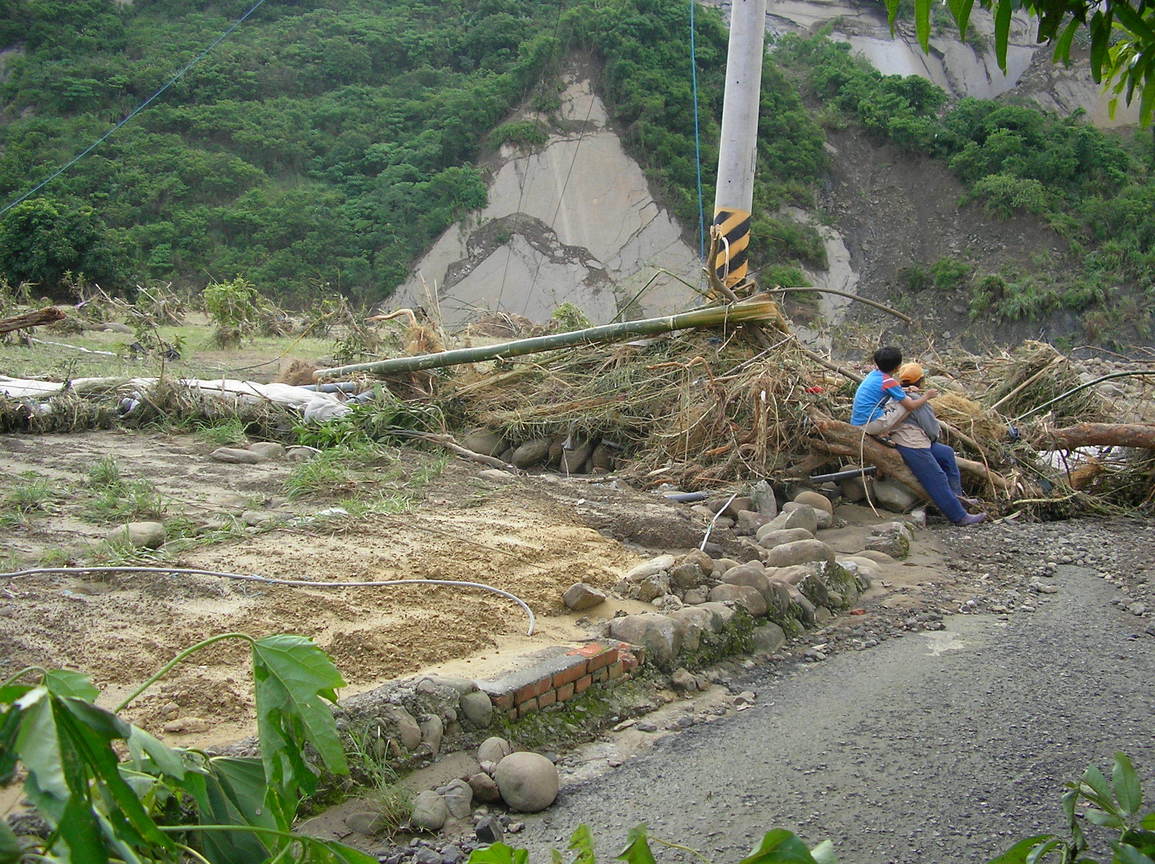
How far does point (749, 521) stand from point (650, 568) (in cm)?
149

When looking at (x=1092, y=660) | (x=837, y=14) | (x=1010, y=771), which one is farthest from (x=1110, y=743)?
(x=837, y=14)

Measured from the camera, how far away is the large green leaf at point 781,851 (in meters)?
1.08

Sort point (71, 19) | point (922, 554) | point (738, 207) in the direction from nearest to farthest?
point (922, 554) → point (738, 207) → point (71, 19)

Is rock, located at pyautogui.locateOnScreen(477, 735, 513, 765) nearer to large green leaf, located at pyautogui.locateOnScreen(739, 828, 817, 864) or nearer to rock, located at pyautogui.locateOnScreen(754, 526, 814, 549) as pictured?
large green leaf, located at pyautogui.locateOnScreen(739, 828, 817, 864)

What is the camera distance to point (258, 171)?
25.3 metres

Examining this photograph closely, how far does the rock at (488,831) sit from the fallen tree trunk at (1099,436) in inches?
212

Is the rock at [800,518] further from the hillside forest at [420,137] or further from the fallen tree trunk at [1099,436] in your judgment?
the hillside forest at [420,137]

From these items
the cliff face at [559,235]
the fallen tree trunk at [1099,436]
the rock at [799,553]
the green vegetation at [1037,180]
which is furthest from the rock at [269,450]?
the green vegetation at [1037,180]

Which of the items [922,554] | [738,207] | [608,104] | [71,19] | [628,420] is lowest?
[922,554]

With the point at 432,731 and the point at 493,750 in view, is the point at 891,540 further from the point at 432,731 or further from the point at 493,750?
the point at 432,731

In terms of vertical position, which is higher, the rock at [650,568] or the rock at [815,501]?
the rock at [650,568]

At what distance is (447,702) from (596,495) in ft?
10.8

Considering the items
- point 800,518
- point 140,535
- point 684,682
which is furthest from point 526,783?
point 800,518

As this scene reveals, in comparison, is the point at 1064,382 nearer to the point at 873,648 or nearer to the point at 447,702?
the point at 873,648
